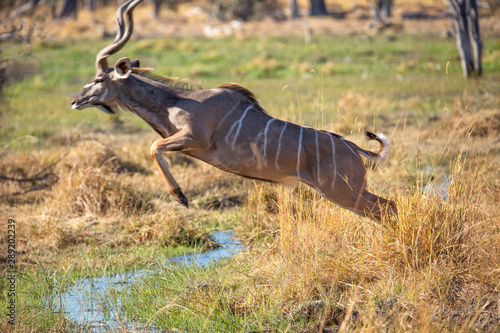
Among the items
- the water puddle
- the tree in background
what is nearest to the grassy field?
the water puddle

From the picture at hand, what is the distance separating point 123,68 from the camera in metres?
4.18

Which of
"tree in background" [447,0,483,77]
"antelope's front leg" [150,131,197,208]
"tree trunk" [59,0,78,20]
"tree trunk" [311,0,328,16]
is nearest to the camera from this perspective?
"antelope's front leg" [150,131,197,208]

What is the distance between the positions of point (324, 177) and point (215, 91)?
1.04 metres

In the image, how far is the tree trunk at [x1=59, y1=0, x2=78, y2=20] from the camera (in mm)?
41875

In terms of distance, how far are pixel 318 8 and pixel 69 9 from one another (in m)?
19.0

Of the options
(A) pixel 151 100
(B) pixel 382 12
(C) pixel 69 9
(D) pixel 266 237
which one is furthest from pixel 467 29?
(C) pixel 69 9

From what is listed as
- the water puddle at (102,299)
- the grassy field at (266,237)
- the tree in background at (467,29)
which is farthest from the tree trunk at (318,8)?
the water puddle at (102,299)

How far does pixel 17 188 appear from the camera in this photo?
7.48 meters

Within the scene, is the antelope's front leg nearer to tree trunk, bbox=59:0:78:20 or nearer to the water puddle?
the water puddle

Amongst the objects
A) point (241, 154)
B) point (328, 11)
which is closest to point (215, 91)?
point (241, 154)

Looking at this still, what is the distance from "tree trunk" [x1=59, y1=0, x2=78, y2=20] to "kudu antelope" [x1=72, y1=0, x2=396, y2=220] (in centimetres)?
4026

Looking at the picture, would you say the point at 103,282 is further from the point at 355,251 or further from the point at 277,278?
the point at 355,251

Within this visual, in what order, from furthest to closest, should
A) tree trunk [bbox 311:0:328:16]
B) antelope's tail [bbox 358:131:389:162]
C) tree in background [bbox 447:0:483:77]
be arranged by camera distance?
tree trunk [bbox 311:0:328:16]
tree in background [bbox 447:0:483:77]
antelope's tail [bbox 358:131:389:162]

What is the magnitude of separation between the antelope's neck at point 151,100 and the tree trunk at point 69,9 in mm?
40285
